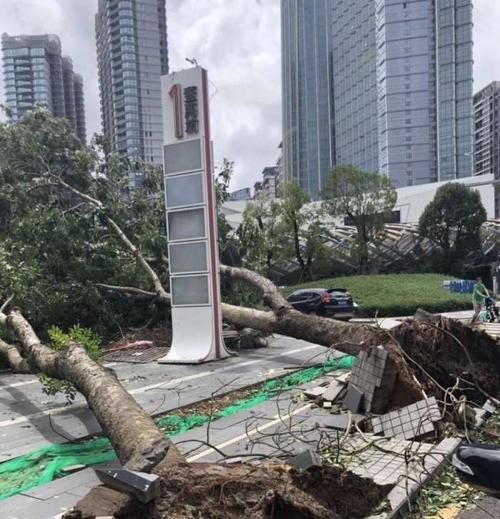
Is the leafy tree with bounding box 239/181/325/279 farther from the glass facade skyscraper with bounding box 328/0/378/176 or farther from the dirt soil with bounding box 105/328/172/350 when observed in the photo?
the glass facade skyscraper with bounding box 328/0/378/176

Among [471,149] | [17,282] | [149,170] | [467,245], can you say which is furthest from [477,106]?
[17,282]

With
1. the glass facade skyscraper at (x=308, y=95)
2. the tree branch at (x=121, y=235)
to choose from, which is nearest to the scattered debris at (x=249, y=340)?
the tree branch at (x=121, y=235)

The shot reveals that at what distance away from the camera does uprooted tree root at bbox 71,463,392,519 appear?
10.6 ft

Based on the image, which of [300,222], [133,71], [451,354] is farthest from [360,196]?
[451,354]

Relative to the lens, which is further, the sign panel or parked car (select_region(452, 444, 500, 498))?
the sign panel

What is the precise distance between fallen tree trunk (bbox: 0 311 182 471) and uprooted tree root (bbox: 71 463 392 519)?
1.20 ft

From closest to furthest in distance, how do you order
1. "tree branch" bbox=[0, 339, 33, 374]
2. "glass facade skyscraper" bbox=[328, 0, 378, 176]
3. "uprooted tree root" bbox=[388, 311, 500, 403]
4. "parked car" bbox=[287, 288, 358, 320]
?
"uprooted tree root" bbox=[388, 311, 500, 403] → "tree branch" bbox=[0, 339, 33, 374] → "parked car" bbox=[287, 288, 358, 320] → "glass facade skyscraper" bbox=[328, 0, 378, 176]

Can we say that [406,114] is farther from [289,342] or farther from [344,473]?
[344,473]

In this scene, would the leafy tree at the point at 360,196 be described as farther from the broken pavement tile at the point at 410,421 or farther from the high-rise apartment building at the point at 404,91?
the broken pavement tile at the point at 410,421

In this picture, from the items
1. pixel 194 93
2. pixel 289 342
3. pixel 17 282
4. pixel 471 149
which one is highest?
pixel 471 149

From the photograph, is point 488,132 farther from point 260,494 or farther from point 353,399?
point 260,494

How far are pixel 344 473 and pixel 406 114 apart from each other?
58846 mm

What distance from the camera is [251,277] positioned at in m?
12.5

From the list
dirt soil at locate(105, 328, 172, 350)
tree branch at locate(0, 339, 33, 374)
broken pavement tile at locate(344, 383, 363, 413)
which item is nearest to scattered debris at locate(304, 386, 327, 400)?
broken pavement tile at locate(344, 383, 363, 413)
